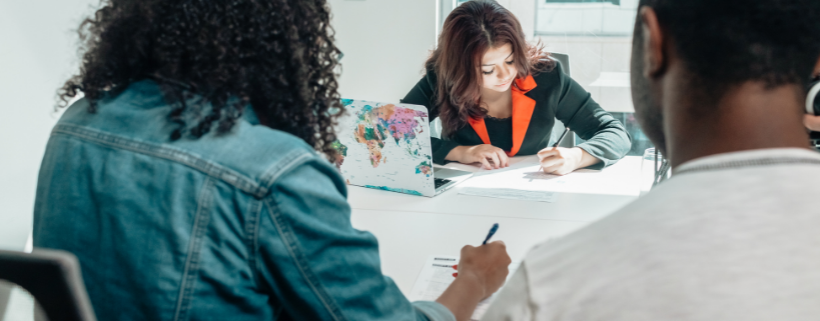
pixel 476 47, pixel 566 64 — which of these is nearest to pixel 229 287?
pixel 476 47

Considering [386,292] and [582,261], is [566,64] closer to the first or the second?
[386,292]

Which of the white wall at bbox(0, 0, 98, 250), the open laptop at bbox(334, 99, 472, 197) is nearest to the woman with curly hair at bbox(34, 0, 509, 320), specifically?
the open laptop at bbox(334, 99, 472, 197)

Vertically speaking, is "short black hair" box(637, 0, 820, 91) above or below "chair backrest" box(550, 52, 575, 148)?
above

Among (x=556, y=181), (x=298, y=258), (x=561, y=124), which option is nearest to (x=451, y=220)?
(x=556, y=181)

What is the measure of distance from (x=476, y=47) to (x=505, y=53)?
0.36ft

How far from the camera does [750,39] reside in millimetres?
448

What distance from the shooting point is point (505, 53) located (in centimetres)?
195

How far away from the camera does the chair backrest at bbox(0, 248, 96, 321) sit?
38 cm

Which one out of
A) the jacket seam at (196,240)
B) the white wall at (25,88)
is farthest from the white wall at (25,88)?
the jacket seam at (196,240)

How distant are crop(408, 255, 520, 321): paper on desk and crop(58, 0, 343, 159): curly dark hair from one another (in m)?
0.40

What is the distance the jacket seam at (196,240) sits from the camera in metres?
0.62

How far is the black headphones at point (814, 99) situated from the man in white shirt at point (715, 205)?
146 cm

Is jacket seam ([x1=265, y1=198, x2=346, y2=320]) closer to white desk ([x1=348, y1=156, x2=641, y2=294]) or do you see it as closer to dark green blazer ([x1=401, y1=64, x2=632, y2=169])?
white desk ([x1=348, y1=156, x2=641, y2=294])

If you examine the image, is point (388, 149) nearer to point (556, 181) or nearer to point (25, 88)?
point (556, 181)
